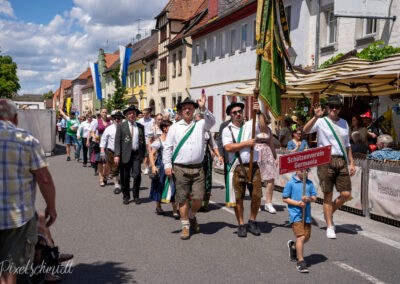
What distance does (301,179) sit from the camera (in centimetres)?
581

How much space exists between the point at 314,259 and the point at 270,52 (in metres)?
2.97

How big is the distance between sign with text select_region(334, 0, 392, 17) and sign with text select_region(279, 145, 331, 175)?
9.74m

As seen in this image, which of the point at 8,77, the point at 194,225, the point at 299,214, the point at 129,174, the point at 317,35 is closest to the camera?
the point at 299,214

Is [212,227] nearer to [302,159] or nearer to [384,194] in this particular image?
[302,159]

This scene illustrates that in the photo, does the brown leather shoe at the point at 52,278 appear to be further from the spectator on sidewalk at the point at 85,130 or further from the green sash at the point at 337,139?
the spectator on sidewalk at the point at 85,130

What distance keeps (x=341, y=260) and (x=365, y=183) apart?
311 cm

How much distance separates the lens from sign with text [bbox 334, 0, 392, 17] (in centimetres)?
1451

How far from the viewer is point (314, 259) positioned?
6.00 m

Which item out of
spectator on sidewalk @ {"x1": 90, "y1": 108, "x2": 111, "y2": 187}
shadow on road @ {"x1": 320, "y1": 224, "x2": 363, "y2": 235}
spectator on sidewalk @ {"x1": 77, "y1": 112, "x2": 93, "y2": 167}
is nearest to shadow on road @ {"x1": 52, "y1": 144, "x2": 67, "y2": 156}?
spectator on sidewalk @ {"x1": 77, "y1": 112, "x2": 93, "y2": 167}

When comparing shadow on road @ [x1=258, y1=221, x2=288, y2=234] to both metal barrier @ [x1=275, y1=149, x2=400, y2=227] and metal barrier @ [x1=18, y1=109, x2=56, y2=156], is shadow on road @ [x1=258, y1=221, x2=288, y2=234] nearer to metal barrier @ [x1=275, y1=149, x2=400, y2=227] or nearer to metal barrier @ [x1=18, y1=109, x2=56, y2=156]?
metal barrier @ [x1=275, y1=149, x2=400, y2=227]

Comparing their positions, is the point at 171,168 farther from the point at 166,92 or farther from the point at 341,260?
the point at 166,92

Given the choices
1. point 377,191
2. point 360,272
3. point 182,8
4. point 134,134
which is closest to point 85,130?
point 134,134

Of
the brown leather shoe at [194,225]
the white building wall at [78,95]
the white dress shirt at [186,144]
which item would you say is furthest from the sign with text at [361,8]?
the white building wall at [78,95]

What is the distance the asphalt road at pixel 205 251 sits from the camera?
17.4ft
